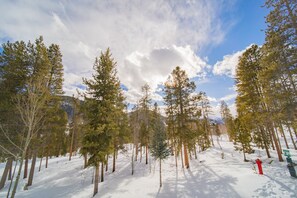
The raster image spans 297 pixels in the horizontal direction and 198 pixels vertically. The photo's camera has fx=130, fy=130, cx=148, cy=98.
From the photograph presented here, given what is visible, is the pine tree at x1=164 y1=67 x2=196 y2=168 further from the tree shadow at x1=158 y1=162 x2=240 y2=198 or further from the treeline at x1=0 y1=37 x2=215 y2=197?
the tree shadow at x1=158 y1=162 x2=240 y2=198

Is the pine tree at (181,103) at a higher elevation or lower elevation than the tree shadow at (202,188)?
higher

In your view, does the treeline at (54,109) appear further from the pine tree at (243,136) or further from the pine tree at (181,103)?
the pine tree at (243,136)

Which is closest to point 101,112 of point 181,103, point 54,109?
point 54,109

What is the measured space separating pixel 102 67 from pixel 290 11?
14586 millimetres

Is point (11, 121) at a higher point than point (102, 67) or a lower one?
lower

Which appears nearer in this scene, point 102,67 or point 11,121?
point 11,121

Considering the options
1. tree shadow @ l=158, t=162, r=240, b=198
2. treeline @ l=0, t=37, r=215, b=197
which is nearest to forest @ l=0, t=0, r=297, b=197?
treeline @ l=0, t=37, r=215, b=197

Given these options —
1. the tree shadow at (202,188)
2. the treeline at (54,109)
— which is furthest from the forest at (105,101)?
the tree shadow at (202,188)

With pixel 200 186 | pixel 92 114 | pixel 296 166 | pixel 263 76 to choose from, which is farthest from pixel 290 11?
pixel 92 114

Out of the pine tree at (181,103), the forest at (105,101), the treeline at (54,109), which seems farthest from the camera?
the pine tree at (181,103)

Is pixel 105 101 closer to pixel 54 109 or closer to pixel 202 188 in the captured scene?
pixel 54 109

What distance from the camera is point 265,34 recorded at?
30.8 ft

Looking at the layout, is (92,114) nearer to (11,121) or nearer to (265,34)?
(11,121)

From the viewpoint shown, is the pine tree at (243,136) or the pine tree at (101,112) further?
the pine tree at (243,136)
